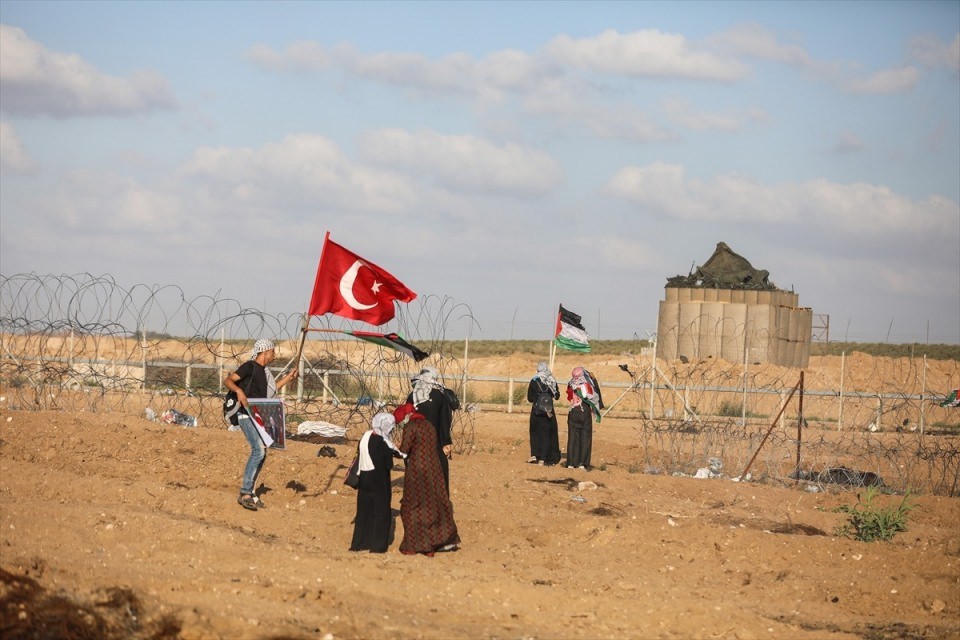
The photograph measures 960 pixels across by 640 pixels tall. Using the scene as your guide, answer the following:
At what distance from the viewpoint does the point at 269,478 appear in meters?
11.9

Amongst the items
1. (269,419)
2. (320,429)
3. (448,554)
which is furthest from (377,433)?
(320,429)

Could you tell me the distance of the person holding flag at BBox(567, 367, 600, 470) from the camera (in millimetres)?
14836

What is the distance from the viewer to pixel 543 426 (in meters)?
15.2

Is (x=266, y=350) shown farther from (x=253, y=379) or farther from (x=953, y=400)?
(x=953, y=400)

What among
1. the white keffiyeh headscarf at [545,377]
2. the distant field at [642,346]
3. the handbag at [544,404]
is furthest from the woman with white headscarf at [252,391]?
the distant field at [642,346]

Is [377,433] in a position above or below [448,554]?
above

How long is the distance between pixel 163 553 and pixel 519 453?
9.35 meters

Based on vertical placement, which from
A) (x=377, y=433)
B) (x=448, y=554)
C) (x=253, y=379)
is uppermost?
(x=253, y=379)

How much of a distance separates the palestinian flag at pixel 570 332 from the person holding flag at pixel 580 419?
328 cm

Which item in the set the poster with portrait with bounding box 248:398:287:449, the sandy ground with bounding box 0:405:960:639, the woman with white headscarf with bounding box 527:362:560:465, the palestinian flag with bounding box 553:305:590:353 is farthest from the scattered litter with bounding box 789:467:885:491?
the poster with portrait with bounding box 248:398:287:449

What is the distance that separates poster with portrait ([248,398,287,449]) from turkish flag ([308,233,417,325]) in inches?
68.2

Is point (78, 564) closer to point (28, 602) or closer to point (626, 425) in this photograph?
point (28, 602)

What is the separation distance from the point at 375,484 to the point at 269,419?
4.46 ft

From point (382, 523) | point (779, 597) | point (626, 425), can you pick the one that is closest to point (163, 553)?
point (382, 523)
